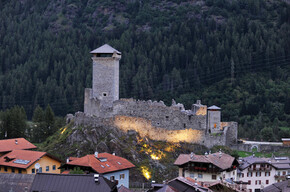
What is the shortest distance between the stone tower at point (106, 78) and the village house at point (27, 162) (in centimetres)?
1642

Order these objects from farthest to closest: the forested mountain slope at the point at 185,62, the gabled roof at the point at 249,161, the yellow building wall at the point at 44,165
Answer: the forested mountain slope at the point at 185,62
the gabled roof at the point at 249,161
the yellow building wall at the point at 44,165

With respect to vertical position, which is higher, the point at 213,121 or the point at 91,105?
the point at 91,105

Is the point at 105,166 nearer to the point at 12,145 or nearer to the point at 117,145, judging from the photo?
the point at 117,145

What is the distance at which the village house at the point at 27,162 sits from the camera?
62.9m

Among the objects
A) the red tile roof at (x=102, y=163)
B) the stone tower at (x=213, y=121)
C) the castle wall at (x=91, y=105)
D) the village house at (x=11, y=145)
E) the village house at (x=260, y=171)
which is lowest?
the village house at (x=260, y=171)

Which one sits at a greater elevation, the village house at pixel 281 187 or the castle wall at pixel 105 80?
the castle wall at pixel 105 80

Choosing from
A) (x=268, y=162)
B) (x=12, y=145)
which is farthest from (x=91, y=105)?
(x=268, y=162)

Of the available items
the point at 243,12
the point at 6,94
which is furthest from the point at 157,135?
the point at 243,12

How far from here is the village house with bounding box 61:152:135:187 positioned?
62094 mm

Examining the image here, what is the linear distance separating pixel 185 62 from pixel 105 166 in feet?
343

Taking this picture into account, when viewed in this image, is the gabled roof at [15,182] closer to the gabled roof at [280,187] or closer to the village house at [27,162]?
the village house at [27,162]

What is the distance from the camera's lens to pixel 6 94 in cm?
15725

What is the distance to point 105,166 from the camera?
6353 centimetres

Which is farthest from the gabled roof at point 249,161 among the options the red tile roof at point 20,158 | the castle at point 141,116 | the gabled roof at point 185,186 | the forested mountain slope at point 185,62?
the forested mountain slope at point 185,62
